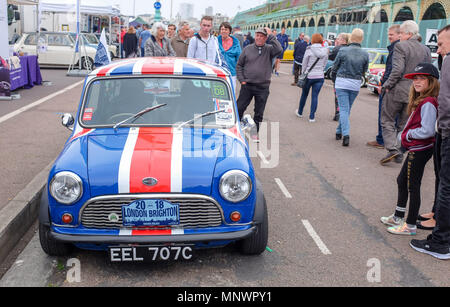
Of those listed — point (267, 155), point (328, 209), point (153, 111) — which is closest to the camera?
point (153, 111)

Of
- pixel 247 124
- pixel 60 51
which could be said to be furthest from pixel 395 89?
pixel 60 51

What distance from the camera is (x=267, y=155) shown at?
7.59 m

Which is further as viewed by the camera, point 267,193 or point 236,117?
point 267,193

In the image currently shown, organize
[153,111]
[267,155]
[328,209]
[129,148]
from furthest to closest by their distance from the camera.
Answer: [267,155] → [328,209] → [153,111] → [129,148]

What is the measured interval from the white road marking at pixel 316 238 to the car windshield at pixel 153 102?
132 cm

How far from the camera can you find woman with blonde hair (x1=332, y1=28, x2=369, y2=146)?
330 inches

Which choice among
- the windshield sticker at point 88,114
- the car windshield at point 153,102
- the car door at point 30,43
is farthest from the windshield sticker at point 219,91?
the car door at point 30,43

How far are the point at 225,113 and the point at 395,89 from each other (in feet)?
12.8

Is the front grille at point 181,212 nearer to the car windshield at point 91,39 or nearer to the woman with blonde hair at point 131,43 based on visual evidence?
the woman with blonde hair at point 131,43

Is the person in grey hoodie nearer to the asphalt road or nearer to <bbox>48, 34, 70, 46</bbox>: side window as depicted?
the asphalt road

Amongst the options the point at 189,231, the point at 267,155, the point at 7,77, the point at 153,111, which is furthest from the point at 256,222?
the point at 7,77

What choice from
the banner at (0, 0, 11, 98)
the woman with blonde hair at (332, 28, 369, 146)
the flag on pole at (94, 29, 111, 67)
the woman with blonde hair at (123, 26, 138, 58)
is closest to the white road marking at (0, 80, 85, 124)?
the banner at (0, 0, 11, 98)

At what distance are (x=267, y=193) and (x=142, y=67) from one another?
2186 millimetres

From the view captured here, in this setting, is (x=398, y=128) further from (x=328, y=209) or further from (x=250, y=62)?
(x=328, y=209)
